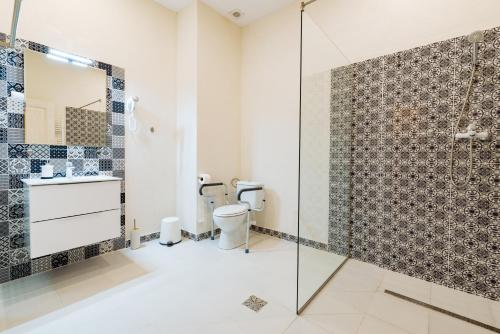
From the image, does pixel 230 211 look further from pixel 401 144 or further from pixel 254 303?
pixel 401 144

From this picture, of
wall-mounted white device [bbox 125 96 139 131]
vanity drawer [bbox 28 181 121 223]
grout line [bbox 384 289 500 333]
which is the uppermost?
wall-mounted white device [bbox 125 96 139 131]

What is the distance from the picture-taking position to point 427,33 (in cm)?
199

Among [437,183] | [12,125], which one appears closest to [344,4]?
[437,183]

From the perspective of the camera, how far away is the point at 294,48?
2871mm

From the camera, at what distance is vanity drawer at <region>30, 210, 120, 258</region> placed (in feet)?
5.81

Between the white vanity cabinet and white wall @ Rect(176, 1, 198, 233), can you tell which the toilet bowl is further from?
the white vanity cabinet

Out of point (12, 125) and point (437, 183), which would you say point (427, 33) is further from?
point (12, 125)

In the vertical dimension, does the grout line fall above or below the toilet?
below

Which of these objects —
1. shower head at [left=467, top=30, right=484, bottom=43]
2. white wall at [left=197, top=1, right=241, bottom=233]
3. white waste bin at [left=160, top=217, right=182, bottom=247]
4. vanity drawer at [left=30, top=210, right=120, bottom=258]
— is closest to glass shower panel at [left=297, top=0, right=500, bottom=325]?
shower head at [left=467, top=30, right=484, bottom=43]

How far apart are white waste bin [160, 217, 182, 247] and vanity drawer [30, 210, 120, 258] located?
0.62 meters

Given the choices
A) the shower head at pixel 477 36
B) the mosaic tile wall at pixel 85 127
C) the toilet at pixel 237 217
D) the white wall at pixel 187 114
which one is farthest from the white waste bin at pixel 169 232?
the shower head at pixel 477 36

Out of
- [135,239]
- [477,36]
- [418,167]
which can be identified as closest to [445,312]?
[418,167]

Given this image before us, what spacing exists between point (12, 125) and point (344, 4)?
3181 millimetres

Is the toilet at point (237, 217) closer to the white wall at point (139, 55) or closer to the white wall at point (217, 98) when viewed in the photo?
the white wall at point (217, 98)
